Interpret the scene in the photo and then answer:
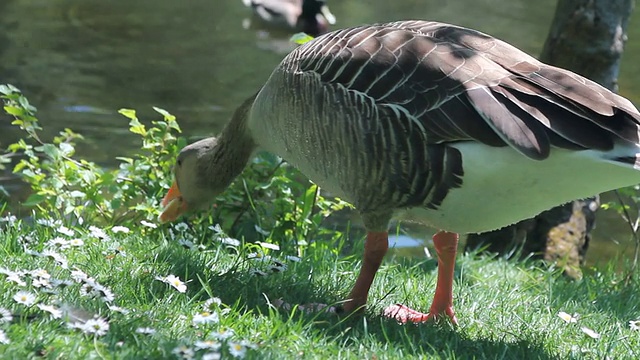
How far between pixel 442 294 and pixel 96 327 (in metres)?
1.96

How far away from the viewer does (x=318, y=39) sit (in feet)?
16.4

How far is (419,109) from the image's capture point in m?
4.20

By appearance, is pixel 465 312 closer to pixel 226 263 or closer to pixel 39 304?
pixel 226 263

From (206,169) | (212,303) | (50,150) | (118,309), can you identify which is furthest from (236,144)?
(118,309)

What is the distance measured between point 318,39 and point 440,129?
117 cm

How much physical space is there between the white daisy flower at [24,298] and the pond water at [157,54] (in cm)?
528

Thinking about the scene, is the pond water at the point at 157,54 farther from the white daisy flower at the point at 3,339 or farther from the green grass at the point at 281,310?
the white daisy flower at the point at 3,339

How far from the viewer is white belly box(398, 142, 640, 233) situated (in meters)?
3.91

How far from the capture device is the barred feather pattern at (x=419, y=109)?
12.8 feet

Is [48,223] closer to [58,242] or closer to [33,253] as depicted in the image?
[58,242]

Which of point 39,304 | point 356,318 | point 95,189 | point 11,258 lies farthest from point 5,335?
point 95,189

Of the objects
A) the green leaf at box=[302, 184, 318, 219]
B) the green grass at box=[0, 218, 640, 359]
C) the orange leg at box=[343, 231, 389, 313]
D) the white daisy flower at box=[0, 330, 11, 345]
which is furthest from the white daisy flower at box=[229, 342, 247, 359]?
the green leaf at box=[302, 184, 318, 219]

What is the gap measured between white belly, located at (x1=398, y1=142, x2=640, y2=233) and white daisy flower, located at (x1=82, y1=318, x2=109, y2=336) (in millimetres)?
1684

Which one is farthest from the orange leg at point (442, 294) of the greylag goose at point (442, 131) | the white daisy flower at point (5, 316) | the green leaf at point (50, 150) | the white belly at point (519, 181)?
the green leaf at point (50, 150)
